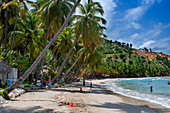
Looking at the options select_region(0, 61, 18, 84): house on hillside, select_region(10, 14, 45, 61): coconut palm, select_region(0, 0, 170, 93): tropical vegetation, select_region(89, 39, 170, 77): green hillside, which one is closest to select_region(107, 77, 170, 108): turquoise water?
select_region(0, 0, 170, 93): tropical vegetation

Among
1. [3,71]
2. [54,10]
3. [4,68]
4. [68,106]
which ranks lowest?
[68,106]

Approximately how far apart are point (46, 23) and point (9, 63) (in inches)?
237

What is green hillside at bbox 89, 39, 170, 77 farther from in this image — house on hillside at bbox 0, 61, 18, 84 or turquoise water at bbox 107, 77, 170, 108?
house on hillside at bbox 0, 61, 18, 84

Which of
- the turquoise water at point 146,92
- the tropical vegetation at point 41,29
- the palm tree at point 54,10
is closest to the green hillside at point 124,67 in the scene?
the turquoise water at point 146,92

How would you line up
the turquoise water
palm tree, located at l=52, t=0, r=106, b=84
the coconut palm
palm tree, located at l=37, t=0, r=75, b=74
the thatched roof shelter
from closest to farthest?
the thatched roof shelter, the turquoise water, palm tree, located at l=37, t=0, r=75, b=74, palm tree, located at l=52, t=0, r=106, b=84, the coconut palm

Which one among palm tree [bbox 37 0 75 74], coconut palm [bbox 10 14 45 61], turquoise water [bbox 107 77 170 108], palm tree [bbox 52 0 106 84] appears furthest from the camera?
coconut palm [bbox 10 14 45 61]

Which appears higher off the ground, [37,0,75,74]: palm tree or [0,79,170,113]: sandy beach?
[37,0,75,74]: palm tree

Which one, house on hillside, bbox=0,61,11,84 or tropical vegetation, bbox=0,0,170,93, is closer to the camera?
house on hillside, bbox=0,61,11,84

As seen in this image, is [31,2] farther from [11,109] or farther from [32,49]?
[11,109]

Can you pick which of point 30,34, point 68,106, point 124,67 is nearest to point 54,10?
point 30,34

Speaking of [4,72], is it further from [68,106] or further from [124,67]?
[124,67]

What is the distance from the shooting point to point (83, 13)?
21.4 m

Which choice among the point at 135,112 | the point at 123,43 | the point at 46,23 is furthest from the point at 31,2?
the point at 123,43

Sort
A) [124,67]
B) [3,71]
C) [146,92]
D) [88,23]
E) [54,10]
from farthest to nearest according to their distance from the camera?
[124,67], [146,92], [88,23], [54,10], [3,71]
